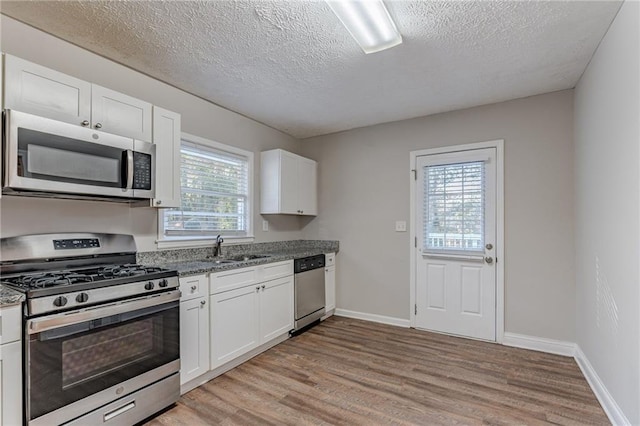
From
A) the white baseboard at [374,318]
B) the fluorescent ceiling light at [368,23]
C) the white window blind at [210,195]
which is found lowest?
the white baseboard at [374,318]

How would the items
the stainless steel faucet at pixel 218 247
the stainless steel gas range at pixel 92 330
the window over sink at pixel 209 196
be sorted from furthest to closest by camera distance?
the stainless steel faucet at pixel 218 247 < the window over sink at pixel 209 196 < the stainless steel gas range at pixel 92 330

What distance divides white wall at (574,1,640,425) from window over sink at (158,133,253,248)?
3248 mm

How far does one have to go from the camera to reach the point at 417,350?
320cm

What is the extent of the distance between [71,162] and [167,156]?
70 centimetres

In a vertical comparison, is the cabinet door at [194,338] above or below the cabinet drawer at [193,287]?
below

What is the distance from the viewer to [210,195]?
3.37m

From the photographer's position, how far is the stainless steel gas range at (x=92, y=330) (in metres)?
1.59

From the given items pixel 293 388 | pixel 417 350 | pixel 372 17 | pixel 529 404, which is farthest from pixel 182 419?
pixel 372 17

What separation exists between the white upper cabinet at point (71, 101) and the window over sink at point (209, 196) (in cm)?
65

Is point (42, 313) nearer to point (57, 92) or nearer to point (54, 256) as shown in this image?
point (54, 256)

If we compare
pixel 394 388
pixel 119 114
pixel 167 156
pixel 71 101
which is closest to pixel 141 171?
pixel 167 156

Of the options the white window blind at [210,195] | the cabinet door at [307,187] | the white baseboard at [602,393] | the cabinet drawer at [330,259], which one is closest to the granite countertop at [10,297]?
the white window blind at [210,195]

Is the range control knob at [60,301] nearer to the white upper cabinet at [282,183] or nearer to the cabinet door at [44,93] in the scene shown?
the cabinet door at [44,93]

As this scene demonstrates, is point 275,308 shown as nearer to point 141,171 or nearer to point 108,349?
point 108,349
